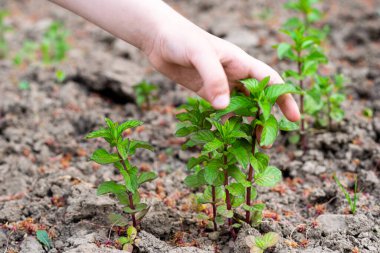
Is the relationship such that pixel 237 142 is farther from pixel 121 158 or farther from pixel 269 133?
pixel 121 158

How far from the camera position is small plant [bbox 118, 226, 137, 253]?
2.66 meters

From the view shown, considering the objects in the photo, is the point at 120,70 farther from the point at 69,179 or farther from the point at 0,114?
the point at 69,179

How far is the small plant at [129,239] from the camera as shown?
105 inches

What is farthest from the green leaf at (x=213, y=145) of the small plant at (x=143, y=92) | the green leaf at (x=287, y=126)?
the small plant at (x=143, y=92)

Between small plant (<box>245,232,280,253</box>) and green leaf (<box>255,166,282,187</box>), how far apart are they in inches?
10.0

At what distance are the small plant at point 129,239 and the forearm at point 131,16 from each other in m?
0.92

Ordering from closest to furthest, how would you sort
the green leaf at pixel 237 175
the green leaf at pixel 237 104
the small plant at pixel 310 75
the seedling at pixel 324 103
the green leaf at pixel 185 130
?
the green leaf at pixel 237 104
the green leaf at pixel 237 175
the green leaf at pixel 185 130
the small plant at pixel 310 75
the seedling at pixel 324 103

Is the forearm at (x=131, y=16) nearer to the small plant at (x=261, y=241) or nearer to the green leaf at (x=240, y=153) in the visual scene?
the green leaf at (x=240, y=153)

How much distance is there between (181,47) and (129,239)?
0.98 metres

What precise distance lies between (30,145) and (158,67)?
149 cm

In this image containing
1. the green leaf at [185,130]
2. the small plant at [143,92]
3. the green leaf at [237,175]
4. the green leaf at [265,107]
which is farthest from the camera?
the small plant at [143,92]

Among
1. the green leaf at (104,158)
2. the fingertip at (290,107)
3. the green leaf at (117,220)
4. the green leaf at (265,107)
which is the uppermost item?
the fingertip at (290,107)

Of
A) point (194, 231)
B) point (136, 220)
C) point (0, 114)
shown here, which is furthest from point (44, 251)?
point (0, 114)

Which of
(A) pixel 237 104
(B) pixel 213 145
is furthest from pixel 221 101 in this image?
(B) pixel 213 145
